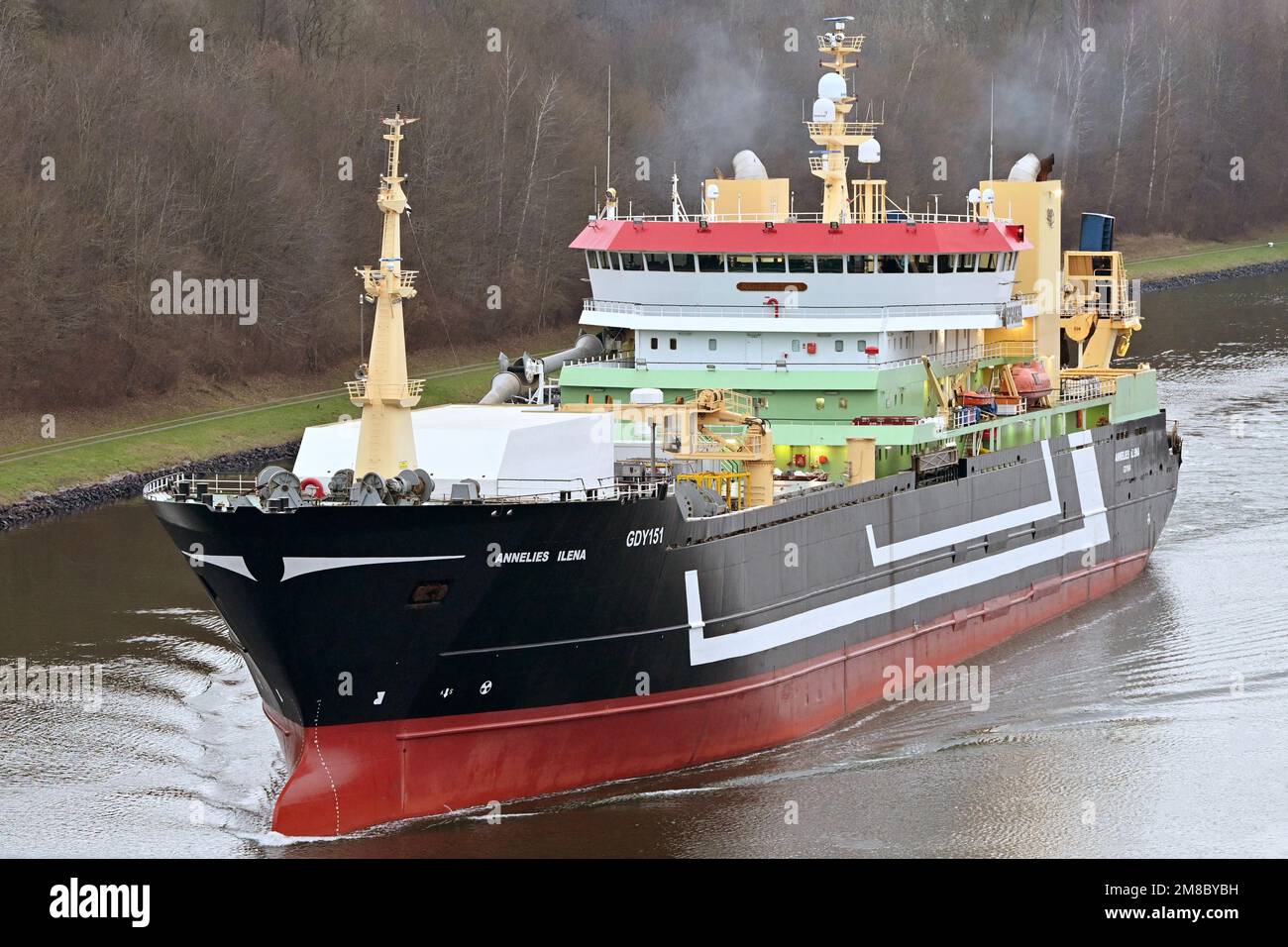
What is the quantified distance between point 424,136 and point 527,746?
138 ft

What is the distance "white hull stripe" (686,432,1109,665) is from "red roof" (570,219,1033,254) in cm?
563

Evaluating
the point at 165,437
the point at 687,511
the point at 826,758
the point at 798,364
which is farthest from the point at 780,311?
the point at 165,437

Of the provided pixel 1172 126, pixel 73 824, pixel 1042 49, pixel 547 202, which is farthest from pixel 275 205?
pixel 1172 126

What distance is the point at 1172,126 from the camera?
345ft

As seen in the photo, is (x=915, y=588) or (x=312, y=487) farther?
(x=915, y=588)

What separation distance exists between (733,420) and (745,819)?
6.61 m

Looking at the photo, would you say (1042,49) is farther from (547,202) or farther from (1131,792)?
(1131,792)

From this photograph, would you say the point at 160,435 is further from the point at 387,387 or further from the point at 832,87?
the point at 387,387

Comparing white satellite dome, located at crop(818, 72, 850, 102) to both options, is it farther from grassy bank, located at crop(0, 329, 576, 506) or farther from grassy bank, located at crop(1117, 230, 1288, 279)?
grassy bank, located at crop(1117, 230, 1288, 279)

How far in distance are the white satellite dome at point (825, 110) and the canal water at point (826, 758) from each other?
10085 mm

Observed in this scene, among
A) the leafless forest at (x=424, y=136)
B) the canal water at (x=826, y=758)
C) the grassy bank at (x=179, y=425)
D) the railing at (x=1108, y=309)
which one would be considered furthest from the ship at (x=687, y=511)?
the leafless forest at (x=424, y=136)

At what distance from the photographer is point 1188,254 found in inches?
3986

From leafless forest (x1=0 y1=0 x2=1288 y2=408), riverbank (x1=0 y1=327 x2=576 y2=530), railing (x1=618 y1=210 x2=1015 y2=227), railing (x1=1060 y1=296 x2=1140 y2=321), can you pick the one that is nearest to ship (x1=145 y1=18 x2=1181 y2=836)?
railing (x1=618 y1=210 x2=1015 y2=227)

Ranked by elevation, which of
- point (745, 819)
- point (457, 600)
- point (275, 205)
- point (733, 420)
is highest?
point (275, 205)
